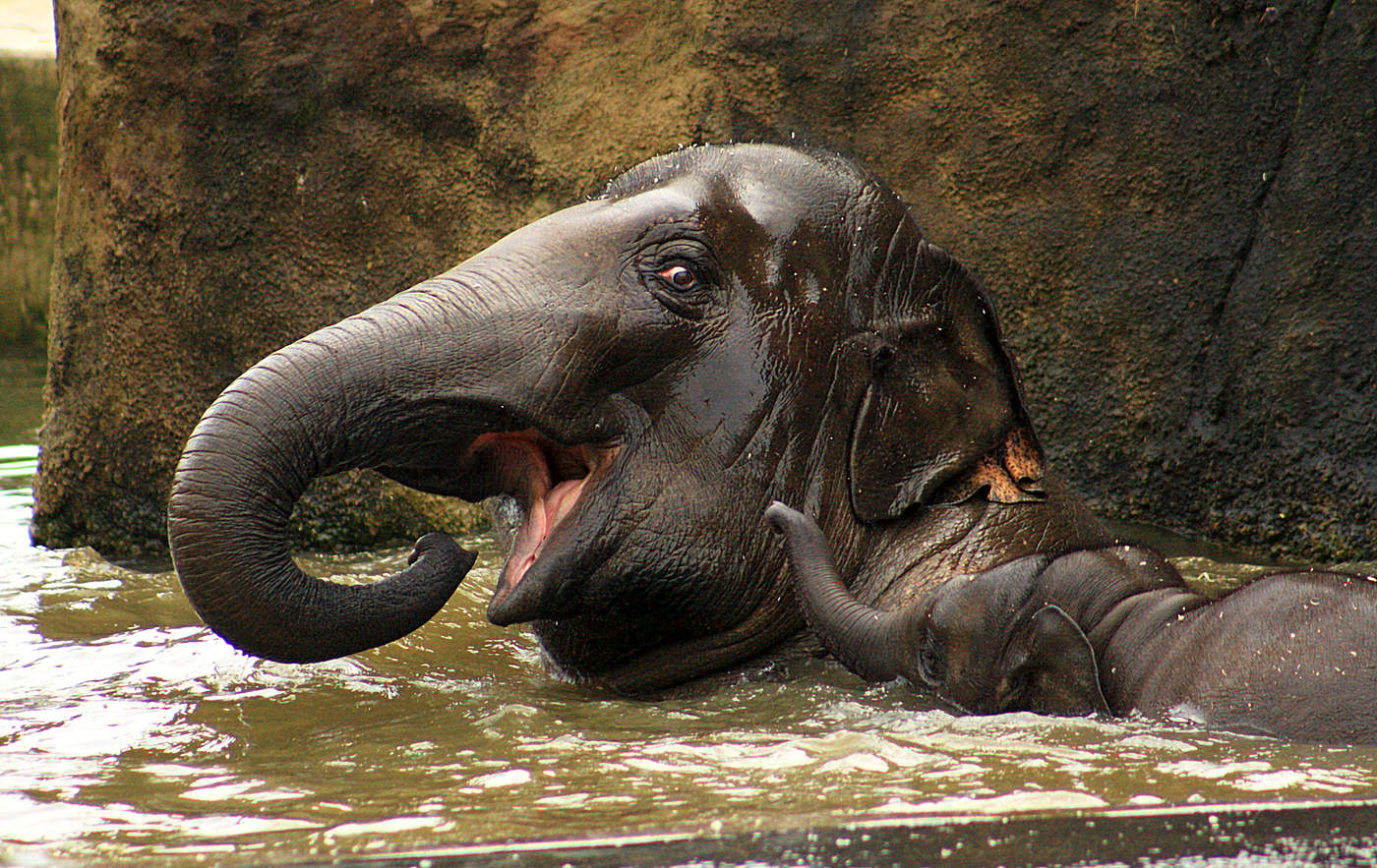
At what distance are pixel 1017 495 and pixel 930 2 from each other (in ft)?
9.42

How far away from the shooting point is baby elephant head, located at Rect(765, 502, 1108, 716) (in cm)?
389

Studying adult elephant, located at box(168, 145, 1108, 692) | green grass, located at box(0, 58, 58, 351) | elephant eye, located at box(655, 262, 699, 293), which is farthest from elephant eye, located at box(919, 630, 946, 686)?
green grass, located at box(0, 58, 58, 351)

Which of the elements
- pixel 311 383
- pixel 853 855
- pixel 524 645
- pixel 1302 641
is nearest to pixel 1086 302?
pixel 524 645

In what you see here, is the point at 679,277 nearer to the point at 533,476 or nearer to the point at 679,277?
the point at 679,277

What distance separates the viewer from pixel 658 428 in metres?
4.27

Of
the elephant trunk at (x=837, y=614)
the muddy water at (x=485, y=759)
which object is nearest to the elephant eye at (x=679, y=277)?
the elephant trunk at (x=837, y=614)

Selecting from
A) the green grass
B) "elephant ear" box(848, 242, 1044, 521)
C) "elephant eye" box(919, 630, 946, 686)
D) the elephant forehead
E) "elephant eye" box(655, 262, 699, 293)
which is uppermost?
the green grass

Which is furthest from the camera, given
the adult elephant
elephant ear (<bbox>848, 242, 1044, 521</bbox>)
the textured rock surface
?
the textured rock surface

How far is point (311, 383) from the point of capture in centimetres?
394

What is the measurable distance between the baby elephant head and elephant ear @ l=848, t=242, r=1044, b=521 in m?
0.42

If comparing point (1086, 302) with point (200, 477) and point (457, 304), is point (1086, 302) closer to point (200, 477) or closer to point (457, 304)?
point (457, 304)

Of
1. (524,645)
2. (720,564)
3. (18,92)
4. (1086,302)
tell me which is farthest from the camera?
(18,92)

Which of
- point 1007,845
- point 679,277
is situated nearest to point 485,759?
→ point 1007,845

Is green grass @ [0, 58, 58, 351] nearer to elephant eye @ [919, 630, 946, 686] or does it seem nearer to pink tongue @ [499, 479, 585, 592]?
pink tongue @ [499, 479, 585, 592]
